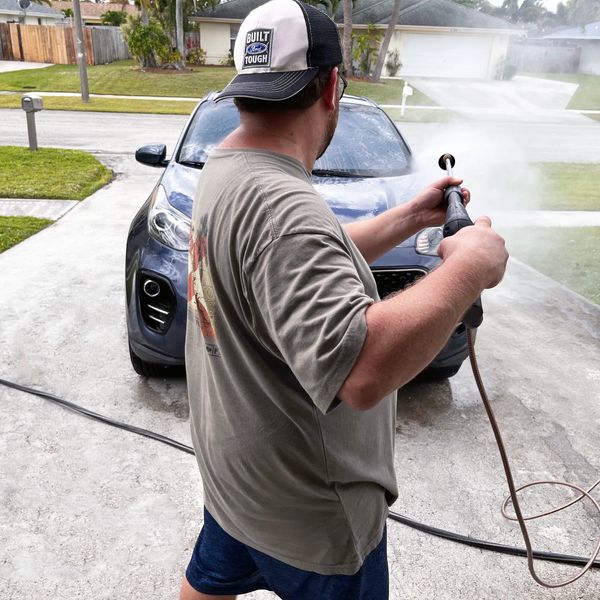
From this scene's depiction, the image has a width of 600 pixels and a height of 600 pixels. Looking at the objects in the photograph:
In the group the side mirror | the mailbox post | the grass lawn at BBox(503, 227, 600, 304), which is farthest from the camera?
the mailbox post

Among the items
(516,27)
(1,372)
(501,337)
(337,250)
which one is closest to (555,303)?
(501,337)

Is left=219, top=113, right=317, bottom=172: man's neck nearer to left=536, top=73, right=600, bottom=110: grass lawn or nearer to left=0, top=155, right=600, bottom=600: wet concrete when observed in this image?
left=0, top=155, right=600, bottom=600: wet concrete

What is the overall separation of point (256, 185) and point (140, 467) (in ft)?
6.67

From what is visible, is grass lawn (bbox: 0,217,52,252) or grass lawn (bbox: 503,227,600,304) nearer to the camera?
grass lawn (bbox: 503,227,600,304)

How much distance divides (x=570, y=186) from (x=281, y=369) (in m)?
9.16

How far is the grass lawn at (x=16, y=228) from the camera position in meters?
5.60

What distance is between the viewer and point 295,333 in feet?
3.00

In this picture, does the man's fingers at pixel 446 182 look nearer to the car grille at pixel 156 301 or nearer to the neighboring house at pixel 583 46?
the car grille at pixel 156 301

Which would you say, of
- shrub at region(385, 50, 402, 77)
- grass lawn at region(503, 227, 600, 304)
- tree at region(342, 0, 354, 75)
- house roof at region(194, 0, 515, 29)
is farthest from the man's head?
shrub at region(385, 50, 402, 77)

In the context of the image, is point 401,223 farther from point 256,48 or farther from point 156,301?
point 156,301

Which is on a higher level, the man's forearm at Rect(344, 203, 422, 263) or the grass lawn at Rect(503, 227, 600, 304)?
the man's forearm at Rect(344, 203, 422, 263)

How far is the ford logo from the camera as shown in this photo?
1.12 m

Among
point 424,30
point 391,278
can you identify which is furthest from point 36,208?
point 424,30

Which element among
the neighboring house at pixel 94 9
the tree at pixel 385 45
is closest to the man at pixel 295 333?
the tree at pixel 385 45
